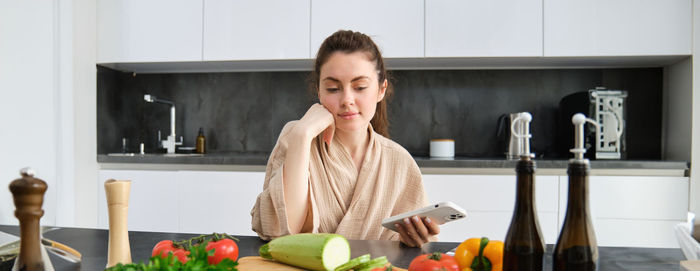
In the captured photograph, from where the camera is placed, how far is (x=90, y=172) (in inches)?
105

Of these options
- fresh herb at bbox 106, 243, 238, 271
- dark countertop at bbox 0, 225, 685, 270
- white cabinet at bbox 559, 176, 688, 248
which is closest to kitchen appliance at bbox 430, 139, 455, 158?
white cabinet at bbox 559, 176, 688, 248

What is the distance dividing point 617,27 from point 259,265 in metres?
2.47

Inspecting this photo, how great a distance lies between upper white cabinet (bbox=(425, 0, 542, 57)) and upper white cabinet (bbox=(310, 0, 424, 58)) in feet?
0.21

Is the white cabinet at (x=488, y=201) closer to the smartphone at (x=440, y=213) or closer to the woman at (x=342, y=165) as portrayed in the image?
the woman at (x=342, y=165)

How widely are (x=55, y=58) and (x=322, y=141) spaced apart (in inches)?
75.1

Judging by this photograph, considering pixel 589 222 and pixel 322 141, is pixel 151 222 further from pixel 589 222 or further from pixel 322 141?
pixel 589 222

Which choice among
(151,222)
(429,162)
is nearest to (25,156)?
(151,222)

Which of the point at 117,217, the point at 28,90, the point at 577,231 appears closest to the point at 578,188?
the point at 577,231

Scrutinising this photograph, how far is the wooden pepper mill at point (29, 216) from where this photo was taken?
1.70 ft

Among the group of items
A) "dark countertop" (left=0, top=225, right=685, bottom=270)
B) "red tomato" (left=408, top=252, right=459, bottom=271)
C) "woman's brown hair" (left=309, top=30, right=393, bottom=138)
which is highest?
"woman's brown hair" (left=309, top=30, right=393, bottom=138)

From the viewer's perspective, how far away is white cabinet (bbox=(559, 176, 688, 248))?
2.27m

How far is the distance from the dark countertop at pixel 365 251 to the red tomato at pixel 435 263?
0.19 metres

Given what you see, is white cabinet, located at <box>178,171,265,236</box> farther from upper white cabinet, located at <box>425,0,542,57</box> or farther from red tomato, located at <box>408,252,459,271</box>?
red tomato, located at <box>408,252,459,271</box>

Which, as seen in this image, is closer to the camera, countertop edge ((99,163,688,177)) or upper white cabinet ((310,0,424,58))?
countertop edge ((99,163,688,177))
